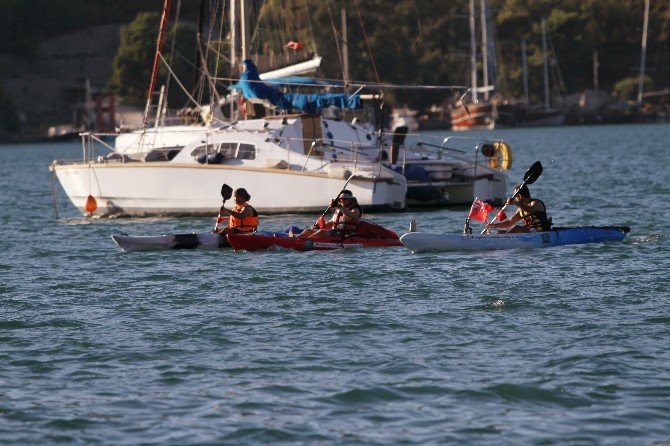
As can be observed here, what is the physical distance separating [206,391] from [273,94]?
21.7 metres

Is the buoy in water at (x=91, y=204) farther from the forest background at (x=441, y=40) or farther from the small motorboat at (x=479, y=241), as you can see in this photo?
the forest background at (x=441, y=40)

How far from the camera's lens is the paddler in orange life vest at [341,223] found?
25922 mm

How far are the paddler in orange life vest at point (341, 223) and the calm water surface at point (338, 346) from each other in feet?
1.32

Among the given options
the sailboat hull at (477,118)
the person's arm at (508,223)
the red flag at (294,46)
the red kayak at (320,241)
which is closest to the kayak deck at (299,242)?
the red kayak at (320,241)

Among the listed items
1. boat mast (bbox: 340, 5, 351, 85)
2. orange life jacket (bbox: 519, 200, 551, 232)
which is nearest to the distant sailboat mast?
boat mast (bbox: 340, 5, 351, 85)

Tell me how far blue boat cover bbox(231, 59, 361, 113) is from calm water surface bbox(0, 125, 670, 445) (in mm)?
8496

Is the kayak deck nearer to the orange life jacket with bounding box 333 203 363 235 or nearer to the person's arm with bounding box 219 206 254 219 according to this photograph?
the orange life jacket with bounding box 333 203 363 235

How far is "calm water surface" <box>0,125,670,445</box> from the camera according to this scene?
13766 mm

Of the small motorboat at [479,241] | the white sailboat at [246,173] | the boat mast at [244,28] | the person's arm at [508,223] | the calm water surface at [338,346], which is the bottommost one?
the calm water surface at [338,346]

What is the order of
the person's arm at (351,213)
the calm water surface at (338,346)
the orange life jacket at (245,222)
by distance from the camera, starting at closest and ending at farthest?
the calm water surface at (338,346) → the person's arm at (351,213) → the orange life jacket at (245,222)

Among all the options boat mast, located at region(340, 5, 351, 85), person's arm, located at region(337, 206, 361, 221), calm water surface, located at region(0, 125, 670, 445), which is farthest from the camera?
boat mast, located at region(340, 5, 351, 85)

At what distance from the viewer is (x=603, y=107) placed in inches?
6137

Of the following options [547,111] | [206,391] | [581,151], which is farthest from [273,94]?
[547,111]

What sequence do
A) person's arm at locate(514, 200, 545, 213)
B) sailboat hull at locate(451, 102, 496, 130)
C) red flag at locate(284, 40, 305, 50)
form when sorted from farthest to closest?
sailboat hull at locate(451, 102, 496, 130)
red flag at locate(284, 40, 305, 50)
person's arm at locate(514, 200, 545, 213)
